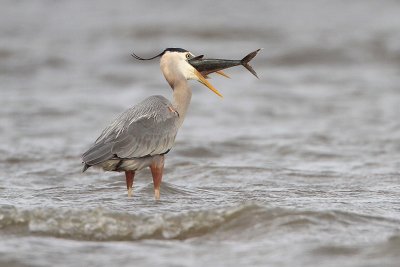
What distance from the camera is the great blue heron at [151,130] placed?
805 cm

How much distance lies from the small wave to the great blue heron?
658 mm

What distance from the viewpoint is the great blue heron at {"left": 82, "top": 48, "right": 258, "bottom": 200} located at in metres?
8.05

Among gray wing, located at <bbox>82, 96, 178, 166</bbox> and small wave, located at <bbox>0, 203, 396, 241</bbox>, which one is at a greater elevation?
gray wing, located at <bbox>82, 96, 178, 166</bbox>

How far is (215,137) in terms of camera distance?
12.9 meters

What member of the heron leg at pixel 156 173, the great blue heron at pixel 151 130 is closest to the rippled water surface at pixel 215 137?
the heron leg at pixel 156 173

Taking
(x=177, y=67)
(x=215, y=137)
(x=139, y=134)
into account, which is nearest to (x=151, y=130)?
(x=139, y=134)

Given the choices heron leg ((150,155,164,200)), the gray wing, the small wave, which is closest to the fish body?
the gray wing

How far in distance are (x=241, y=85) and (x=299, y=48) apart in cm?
332

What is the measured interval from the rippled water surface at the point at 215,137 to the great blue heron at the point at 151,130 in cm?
38

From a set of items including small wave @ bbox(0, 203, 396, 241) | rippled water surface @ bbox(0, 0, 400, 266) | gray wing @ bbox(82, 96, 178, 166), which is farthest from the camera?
gray wing @ bbox(82, 96, 178, 166)

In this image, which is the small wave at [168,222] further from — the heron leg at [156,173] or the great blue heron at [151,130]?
the heron leg at [156,173]

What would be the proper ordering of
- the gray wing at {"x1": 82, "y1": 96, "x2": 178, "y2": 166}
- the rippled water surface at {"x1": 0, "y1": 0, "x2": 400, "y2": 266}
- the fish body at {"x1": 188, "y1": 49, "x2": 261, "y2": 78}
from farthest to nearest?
the fish body at {"x1": 188, "y1": 49, "x2": 261, "y2": 78} → the gray wing at {"x1": 82, "y1": 96, "x2": 178, "y2": 166} → the rippled water surface at {"x1": 0, "y1": 0, "x2": 400, "y2": 266}

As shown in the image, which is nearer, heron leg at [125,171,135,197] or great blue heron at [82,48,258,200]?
great blue heron at [82,48,258,200]

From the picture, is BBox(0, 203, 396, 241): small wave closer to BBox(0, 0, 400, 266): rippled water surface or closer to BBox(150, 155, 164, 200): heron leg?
BBox(0, 0, 400, 266): rippled water surface
